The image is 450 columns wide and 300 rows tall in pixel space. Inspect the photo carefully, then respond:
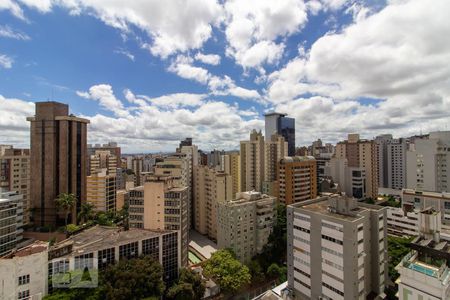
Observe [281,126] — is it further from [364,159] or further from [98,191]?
[98,191]

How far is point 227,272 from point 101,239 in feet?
59.8

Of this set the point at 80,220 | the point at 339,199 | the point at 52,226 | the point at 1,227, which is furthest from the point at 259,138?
the point at 1,227

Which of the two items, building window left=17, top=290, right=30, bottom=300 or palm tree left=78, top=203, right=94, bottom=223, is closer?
building window left=17, top=290, right=30, bottom=300

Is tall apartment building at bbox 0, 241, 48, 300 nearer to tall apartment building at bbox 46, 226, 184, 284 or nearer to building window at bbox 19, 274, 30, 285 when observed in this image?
building window at bbox 19, 274, 30, 285

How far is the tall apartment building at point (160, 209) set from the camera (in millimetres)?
38312

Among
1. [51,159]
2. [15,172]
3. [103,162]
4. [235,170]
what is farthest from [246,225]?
[103,162]

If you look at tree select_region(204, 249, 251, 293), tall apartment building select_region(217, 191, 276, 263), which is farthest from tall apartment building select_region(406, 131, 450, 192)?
tree select_region(204, 249, 251, 293)

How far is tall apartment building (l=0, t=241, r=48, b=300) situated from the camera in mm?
23875

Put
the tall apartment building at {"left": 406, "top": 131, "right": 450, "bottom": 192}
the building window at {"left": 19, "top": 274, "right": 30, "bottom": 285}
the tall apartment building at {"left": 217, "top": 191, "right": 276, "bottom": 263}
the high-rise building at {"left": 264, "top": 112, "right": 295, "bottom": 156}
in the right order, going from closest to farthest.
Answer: the building window at {"left": 19, "top": 274, "right": 30, "bottom": 285} < the tall apartment building at {"left": 217, "top": 191, "right": 276, "bottom": 263} < the tall apartment building at {"left": 406, "top": 131, "right": 450, "bottom": 192} < the high-rise building at {"left": 264, "top": 112, "right": 295, "bottom": 156}

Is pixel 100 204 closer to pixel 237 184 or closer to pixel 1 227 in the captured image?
pixel 1 227

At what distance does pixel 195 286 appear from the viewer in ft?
107

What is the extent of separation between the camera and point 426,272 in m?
Answer: 20.7

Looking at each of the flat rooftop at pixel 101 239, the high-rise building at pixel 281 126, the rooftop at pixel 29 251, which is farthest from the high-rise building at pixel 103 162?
the high-rise building at pixel 281 126

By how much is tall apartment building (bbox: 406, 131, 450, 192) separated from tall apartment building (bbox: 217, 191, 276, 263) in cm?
4814
